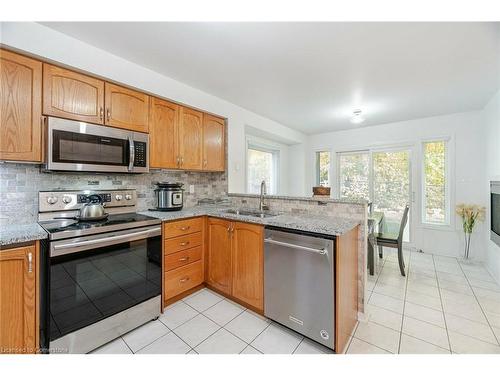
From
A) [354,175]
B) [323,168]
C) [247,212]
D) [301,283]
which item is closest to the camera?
[301,283]

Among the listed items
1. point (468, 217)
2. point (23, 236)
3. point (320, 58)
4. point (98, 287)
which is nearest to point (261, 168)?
point (320, 58)

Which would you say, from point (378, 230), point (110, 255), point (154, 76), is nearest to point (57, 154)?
point (110, 255)

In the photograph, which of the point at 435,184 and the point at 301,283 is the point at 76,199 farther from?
the point at 435,184

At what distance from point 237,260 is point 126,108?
5.86ft

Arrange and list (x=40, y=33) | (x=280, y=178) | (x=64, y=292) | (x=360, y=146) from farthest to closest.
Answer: (x=280, y=178)
(x=360, y=146)
(x=40, y=33)
(x=64, y=292)

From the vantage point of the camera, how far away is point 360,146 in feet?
14.5

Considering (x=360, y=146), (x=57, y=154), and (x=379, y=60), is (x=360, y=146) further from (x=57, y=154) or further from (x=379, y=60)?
(x=57, y=154)

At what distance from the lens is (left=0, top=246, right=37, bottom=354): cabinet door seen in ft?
3.92

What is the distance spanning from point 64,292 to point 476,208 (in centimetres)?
497

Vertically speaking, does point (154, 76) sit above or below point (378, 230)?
above

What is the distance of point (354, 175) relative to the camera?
4590 millimetres

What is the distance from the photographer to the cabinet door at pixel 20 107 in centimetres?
141

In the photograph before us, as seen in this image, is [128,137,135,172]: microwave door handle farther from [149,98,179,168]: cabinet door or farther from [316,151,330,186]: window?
[316,151,330,186]: window

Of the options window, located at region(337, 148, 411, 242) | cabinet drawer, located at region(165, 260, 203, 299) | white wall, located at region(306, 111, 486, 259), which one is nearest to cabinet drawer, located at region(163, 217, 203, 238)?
cabinet drawer, located at region(165, 260, 203, 299)
